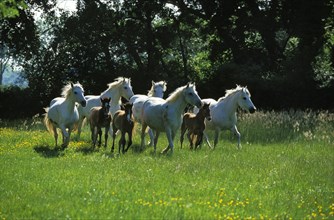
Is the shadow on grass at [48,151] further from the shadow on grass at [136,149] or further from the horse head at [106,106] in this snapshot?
the shadow on grass at [136,149]

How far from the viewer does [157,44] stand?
39906 mm

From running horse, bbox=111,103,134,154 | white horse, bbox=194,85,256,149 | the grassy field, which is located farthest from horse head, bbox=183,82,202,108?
white horse, bbox=194,85,256,149

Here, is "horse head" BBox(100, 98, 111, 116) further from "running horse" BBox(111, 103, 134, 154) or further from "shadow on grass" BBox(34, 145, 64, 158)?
"shadow on grass" BBox(34, 145, 64, 158)

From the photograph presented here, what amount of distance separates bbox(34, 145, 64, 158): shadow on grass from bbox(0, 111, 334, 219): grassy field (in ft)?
0.10

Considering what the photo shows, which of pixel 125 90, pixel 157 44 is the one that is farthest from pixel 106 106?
pixel 157 44

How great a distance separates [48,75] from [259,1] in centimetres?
1590

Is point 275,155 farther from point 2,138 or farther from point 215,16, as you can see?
point 215,16

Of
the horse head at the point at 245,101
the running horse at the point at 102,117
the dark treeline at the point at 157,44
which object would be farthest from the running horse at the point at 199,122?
the dark treeline at the point at 157,44

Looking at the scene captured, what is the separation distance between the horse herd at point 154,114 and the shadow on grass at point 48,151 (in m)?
0.52

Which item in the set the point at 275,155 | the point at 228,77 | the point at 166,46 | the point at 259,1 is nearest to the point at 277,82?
the point at 228,77

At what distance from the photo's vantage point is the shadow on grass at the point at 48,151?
1538 centimetres

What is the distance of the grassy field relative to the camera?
8.69m

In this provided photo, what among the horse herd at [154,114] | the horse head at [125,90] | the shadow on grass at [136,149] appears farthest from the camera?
the horse head at [125,90]

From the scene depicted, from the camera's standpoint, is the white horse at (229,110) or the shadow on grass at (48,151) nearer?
the shadow on grass at (48,151)
